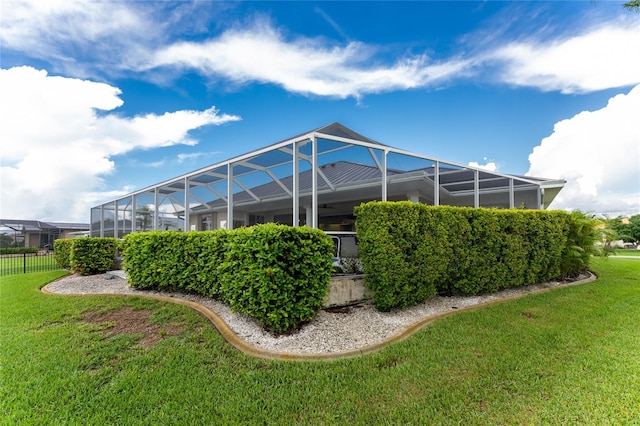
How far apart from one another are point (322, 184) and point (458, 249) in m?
5.57

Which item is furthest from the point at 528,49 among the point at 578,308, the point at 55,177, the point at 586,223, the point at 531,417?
the point at 55,177

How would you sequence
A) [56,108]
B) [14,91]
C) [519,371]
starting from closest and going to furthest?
[519,371], [14,91], [56,108]

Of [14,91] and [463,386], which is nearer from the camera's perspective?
[463,386]

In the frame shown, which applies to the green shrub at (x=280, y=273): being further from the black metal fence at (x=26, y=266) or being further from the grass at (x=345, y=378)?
the black metal fence at (x=26, y=266)

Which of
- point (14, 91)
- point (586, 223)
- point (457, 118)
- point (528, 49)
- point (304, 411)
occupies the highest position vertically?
point (528, 49)

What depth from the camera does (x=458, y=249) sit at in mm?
6191

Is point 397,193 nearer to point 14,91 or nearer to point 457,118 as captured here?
point 457,118

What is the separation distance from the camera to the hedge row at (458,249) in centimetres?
529

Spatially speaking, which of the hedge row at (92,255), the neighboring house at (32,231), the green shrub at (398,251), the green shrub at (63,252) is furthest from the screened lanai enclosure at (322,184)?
the neighboring house at (32,231)

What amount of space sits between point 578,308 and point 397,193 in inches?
255

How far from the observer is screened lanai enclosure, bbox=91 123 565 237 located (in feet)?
23.6

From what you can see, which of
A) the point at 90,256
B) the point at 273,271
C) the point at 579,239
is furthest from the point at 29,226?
the point at 579,239

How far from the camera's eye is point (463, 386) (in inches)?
124

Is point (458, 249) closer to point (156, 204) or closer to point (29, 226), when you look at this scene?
point (156, 204)
